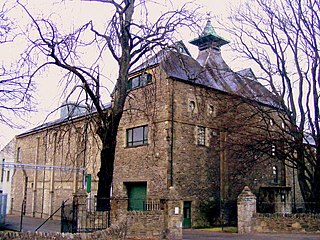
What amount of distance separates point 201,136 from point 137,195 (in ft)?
18.8

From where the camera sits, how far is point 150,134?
2527cm

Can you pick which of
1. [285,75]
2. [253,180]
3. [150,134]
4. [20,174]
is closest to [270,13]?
[285,75]

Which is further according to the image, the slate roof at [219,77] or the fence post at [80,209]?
the slate roof at [219,77]

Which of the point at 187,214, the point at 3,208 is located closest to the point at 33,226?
the point at 3,208

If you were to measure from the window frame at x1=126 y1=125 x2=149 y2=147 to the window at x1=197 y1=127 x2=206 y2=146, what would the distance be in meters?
3.48

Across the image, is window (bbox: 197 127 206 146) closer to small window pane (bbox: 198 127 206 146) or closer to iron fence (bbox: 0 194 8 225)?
small window pane (bbox: 198 127 206 146)

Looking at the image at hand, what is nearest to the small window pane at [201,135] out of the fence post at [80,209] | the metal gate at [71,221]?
the metal gate at [71,221]

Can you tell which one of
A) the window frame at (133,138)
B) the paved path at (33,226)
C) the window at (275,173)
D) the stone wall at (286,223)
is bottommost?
the paved path at (33,226)

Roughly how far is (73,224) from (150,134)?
10.1 m

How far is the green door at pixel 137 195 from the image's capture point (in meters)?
25.7

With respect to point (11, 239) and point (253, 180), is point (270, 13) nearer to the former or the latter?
point (253, 180)

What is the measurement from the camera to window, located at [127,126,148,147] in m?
26.2

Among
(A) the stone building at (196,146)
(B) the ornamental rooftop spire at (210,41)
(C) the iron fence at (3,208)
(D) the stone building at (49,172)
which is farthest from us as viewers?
(B) the ornamental rooftop spire at (210,41)

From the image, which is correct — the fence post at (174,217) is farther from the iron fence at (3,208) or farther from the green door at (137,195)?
the iron fence at (3,208)
